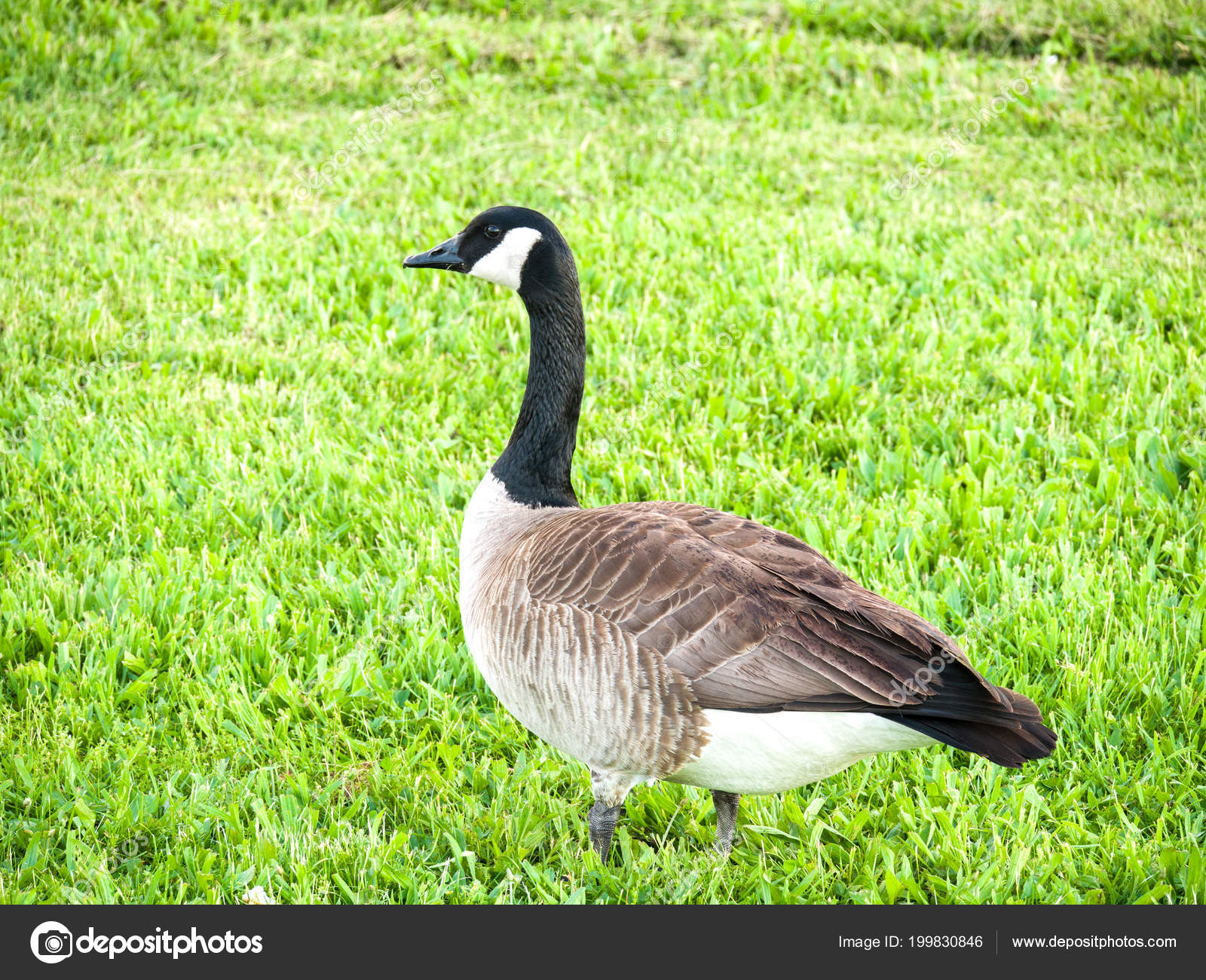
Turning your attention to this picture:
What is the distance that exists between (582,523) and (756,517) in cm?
162

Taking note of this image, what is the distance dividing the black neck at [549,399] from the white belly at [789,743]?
1.31 meters

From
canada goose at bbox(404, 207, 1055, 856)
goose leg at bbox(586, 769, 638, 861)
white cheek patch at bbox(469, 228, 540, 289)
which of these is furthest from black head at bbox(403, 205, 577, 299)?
goose leg at bbox(586, 769, 638, 861)

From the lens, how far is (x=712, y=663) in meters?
2.91

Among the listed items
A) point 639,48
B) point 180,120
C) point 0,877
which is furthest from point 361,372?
point 639,48

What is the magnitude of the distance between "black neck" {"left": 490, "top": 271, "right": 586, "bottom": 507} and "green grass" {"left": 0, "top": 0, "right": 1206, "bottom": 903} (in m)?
0.74

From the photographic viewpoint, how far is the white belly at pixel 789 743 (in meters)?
2.86

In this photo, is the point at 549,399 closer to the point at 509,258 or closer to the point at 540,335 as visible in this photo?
the point at 540,335

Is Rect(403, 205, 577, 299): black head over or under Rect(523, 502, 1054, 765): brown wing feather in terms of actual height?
over

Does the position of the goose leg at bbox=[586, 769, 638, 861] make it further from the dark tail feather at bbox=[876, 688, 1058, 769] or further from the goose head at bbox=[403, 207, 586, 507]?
the goose head at bbox=[403, 207, 586, 507]

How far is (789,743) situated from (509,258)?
205 centimetres

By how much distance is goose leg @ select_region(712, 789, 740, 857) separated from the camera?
3.40 meters
